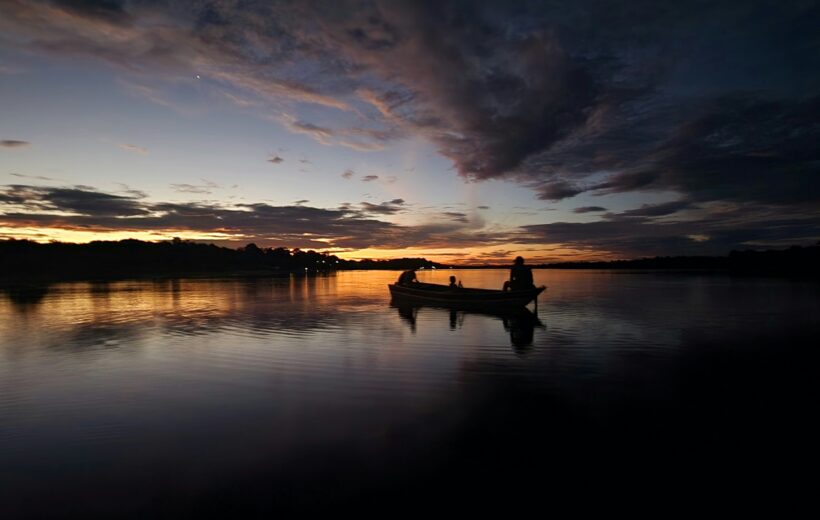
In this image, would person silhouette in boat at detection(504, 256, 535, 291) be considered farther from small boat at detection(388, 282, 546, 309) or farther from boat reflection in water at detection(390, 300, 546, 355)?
boat reflection in water at detection(390, 300, 546, 355)

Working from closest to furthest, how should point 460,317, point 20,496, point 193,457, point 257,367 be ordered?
point 20,496 < point 193,457 < point 257,367 < point 460,317

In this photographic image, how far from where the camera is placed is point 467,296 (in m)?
35.8

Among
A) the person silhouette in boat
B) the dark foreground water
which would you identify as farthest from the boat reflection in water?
the person silhouette in boat

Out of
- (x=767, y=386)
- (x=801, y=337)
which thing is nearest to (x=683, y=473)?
(x=767, y=386)

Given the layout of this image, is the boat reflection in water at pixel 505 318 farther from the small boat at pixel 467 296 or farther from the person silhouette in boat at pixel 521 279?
the person silhouette in boat at pixel 521 279

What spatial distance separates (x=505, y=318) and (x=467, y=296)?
13.7ft

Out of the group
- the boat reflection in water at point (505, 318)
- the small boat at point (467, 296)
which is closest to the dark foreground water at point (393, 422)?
the boat reflection in water at point (505, 318)

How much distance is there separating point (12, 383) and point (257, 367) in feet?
27.0

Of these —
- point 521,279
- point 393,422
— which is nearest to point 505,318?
point 521,279

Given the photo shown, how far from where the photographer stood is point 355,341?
22.9 m

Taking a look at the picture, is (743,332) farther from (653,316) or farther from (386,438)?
(386,438)

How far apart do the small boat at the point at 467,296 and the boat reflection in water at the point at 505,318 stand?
23.9 inches

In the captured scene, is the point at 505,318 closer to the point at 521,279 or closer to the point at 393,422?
the point at 521,279

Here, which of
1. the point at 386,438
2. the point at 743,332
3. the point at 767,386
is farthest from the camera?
the point at 743,332
